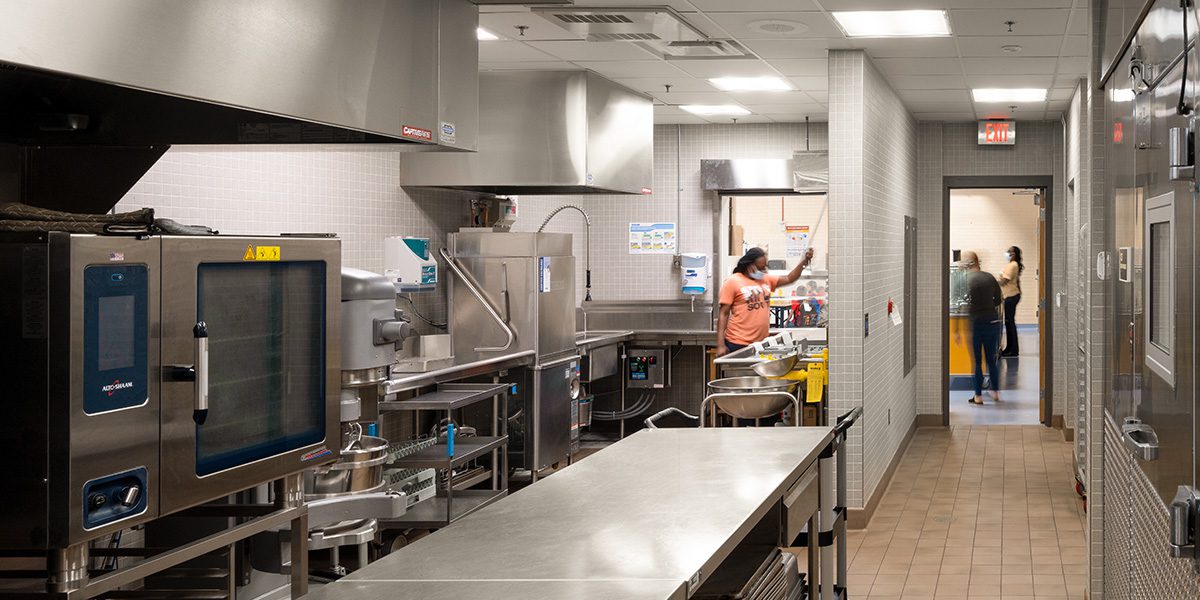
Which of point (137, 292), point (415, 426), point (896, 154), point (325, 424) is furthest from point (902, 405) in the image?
point (137, 292)

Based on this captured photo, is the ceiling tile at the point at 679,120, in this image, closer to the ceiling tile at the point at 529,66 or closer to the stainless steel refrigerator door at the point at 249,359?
the ceiling tile at the point at 529,66

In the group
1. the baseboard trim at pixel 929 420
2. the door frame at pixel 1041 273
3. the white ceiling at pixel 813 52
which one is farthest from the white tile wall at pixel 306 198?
the baseboard trim at pixel 929 420

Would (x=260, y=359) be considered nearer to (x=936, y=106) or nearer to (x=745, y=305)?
(x=745, y=305)

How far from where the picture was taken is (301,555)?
260cm

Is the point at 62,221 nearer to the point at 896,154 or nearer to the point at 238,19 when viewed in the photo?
the point at 238,19

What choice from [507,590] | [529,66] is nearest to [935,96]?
[529,66]

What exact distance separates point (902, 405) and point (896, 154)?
2082 millimetres

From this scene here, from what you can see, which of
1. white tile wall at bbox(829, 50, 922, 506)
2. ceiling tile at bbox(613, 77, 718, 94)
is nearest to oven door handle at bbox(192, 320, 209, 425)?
white tile wall at bbox(829, 50, 922, 506)

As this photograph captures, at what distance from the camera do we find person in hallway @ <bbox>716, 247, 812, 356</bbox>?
29.7 ft

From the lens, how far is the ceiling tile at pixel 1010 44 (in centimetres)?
669

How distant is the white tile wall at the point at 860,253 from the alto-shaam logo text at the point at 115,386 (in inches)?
206

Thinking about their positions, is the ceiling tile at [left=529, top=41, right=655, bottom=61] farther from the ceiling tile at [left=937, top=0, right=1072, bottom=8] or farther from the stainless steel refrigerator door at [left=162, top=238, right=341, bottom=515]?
the stainless steel refrigerator door at [left=162, top=238, right=341, bottom=515]

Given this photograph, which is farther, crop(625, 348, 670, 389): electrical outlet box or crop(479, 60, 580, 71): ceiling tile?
crop(625, 348, 670, 389): electrical outlet box

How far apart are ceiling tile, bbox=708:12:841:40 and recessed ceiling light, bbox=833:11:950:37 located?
0.08 m
